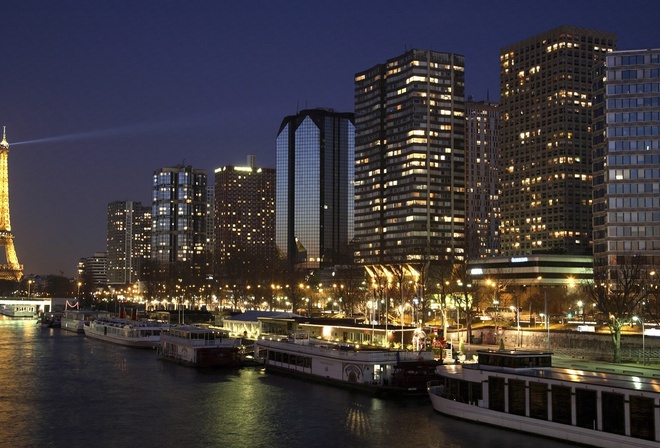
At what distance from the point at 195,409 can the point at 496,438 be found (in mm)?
22495

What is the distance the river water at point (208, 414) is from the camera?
47.8 metres

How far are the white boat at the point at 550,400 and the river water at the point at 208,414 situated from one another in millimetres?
1106

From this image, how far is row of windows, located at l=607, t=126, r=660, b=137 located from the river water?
8473cm

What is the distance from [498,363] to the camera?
5406 centimetres

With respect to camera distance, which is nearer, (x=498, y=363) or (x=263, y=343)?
(x=498, y=363)

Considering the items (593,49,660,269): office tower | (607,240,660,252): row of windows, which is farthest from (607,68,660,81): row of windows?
(607,240,660,252): row of windows

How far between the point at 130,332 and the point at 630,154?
88.4m

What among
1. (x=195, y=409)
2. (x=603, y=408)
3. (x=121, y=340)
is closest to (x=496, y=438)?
(x=603, y=408)

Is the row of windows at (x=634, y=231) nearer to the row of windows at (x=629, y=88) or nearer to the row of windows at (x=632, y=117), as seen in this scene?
the row of windows at (x=632, y=117)

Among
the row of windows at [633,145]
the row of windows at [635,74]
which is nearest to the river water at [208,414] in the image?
the row of windows at [633,145]

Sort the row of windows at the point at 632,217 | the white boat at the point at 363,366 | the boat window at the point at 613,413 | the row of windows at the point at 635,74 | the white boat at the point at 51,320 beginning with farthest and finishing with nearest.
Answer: the white boat at the point at 51,320 < the row of windows at the point at 632,217 < the row of windows at the point at 635,74 < the white boat at the point at 363,366 < the boat window at the point at 613,413

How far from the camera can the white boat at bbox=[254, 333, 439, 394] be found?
6309cm

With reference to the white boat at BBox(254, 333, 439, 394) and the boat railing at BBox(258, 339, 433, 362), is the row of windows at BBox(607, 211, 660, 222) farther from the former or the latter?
the boat railing at BBox(258, 339, 433, 362)

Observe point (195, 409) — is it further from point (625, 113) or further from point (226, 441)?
point (625, 113)
